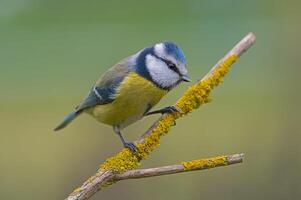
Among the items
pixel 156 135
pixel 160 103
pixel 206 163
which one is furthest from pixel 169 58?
pixel 160 103

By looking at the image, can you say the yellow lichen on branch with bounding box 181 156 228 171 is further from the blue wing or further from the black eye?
the blue wing

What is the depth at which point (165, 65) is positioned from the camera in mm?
2504

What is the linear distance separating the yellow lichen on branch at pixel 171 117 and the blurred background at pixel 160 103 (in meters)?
1.19

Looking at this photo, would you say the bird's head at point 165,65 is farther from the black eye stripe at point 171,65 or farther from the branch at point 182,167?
the branch at point 182,167

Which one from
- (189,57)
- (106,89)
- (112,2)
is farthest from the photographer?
(112,2)

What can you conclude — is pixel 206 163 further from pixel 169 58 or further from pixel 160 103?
pixel 160 103

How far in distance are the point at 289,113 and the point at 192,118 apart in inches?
39.1

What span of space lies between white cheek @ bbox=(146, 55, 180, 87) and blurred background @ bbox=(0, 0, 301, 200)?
2.67 ft

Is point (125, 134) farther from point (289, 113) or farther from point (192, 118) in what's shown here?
point (192, 118)

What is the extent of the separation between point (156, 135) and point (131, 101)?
2.15 ft

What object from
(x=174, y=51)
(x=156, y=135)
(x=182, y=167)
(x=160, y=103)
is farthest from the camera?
(x=160, y=103)

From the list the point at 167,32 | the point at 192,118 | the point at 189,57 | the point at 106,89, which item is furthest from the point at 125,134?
the point at 167,32

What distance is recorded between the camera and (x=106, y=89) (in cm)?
271

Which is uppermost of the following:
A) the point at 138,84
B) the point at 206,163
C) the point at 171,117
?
the point at 138,84
